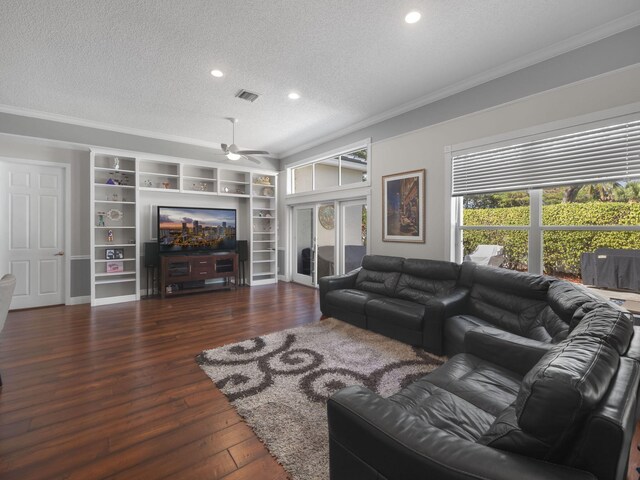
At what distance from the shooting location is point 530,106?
3268 millimetres

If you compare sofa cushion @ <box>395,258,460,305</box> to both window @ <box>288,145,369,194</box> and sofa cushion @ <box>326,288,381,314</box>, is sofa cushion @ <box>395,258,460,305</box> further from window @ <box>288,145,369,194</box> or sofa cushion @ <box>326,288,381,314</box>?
window @ <box>288,145,369,194</box>

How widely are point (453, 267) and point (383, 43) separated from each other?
8.49 feet

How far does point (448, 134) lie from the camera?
4016 mm

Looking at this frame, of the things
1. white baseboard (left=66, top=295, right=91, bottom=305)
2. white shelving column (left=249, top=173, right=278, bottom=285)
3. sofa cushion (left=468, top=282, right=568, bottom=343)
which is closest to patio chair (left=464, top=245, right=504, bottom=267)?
sofa cushion (left=468, top=282, right=568, bottom=343)

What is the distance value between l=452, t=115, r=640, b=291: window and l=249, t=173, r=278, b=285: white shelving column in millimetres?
4406

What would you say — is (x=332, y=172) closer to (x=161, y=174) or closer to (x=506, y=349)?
(x=161, y=174)

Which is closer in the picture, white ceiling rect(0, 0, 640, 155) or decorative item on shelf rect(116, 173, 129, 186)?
white ceiling rect(0, 0, 640, 155)

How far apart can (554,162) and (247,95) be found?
3.77 metres

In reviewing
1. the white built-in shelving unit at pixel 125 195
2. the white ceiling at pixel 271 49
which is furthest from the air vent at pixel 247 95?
the white built-in shelving unit at pixel 125 195

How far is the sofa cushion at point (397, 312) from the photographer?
3.24 metres

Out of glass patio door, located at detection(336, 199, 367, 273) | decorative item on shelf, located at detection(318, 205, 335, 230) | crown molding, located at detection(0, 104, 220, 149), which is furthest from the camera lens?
decorative item on shelf, located at detection(318, 205, 335, 230)

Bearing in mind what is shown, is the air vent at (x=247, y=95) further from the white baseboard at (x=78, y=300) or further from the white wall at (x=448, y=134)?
→ the white baseboard at (x=78, y=300)

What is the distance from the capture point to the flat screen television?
588 cm

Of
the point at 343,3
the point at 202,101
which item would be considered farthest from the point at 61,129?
the point at 343,3
